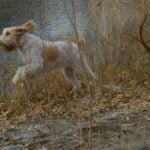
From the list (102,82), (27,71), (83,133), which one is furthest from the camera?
→ (102,82)

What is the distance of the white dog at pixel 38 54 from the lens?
6680mm

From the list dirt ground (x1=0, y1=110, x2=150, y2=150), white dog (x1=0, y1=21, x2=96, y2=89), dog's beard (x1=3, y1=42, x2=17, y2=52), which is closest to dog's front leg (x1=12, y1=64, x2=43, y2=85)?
white dog (x1=0, y1=21, x2=96, y2=89)

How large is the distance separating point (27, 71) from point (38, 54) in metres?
0.26

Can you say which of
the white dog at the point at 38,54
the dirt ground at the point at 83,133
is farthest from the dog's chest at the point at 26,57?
the dirt ground at the point at 83,133

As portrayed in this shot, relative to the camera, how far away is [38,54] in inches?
266

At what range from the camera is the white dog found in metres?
6.68

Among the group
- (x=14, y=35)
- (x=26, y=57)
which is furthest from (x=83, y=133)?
(x=14, y=35)

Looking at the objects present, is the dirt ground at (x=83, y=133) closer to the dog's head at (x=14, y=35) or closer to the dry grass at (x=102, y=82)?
the dry grass at (x=102, y=82)

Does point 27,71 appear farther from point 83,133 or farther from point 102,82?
point 83,133

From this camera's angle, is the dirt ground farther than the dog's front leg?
No

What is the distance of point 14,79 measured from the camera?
6.82 m

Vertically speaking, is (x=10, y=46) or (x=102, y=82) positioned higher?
(x=10, y=46)

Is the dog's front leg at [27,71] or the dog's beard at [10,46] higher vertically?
the dog's beard at [10,46]

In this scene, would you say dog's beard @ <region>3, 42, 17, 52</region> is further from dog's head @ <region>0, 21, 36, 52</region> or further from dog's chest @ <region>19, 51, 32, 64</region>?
dog's chest @ <region>19, 51, 32, 64</region>
